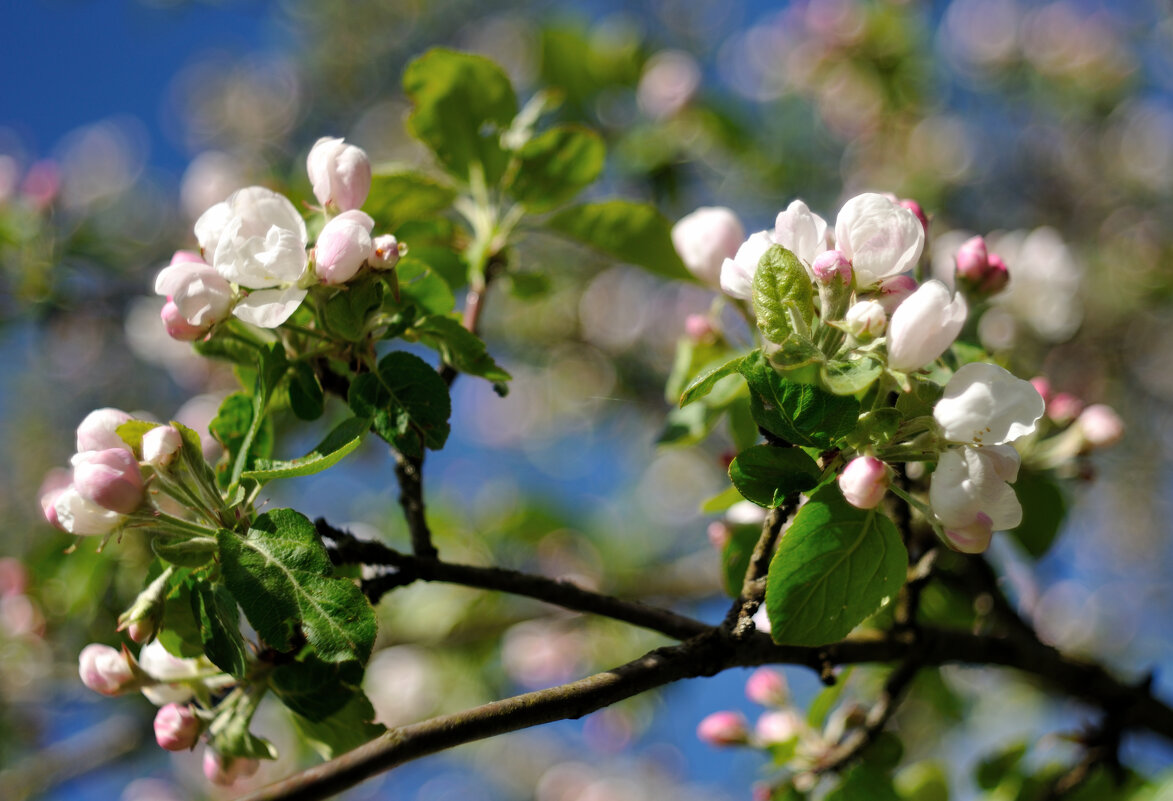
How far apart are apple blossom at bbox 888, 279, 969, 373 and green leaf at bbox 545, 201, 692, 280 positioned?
50 centimetres

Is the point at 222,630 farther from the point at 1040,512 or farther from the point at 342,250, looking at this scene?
the point at 1040,512

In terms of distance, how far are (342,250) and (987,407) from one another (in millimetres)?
481

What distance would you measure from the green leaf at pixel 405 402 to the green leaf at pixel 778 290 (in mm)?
270

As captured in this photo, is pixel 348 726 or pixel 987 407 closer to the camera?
pixel 987 407

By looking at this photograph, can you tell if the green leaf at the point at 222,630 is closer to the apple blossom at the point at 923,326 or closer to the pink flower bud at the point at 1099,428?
the apple blossom at the point at 923,326

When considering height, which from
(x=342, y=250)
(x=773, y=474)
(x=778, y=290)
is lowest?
(x=773, y=474)

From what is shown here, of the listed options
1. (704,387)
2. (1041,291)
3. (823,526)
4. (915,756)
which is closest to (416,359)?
(704,387)

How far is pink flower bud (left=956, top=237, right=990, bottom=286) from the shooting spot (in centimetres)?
92

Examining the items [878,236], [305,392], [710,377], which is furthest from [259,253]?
[878,236]

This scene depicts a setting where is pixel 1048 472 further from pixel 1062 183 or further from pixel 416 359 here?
pixel 1062 183

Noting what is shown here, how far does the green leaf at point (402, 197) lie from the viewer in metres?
0.99

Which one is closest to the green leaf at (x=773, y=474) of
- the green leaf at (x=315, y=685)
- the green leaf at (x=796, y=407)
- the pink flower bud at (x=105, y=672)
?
the green leaf at (x=796, y=407)

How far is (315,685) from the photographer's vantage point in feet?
2.47

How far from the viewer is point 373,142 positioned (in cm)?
439
